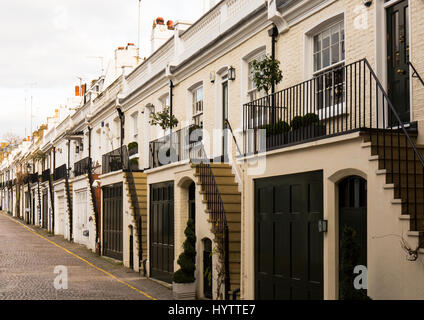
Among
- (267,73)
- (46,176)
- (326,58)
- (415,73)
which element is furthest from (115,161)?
(46,176)

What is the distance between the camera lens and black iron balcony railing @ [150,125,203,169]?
58.0 feet

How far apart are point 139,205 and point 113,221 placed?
13.5 ft

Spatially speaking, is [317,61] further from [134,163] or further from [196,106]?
[134,163]

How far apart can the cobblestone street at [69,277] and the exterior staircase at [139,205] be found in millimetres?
1033

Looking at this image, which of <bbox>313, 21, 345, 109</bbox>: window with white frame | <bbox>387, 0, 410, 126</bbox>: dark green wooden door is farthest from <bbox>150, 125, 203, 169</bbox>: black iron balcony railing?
<bbox>387, 0, 410, 126</bbox>: dark green wooden door

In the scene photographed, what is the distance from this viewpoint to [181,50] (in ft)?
64.5

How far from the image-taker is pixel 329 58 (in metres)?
12.2

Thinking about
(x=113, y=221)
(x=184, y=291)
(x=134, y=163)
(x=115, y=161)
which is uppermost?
(x=115, y=161)

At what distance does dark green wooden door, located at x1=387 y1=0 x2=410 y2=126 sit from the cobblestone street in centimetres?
845

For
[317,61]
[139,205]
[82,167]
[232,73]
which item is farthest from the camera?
[82,167]

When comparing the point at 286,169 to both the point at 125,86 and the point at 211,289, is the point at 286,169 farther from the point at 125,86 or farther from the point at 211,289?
the point at 125,86

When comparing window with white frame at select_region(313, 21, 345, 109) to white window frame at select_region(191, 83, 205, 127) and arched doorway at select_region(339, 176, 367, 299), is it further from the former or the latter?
white window frame at select_region(191, 83, 205, 127)

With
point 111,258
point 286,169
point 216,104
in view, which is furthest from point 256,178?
point 111,258

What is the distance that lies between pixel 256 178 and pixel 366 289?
402 cm
